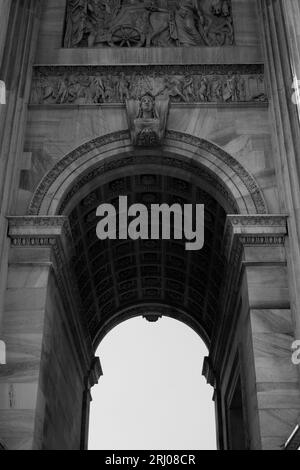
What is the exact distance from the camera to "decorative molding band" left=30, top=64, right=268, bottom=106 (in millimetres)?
21938

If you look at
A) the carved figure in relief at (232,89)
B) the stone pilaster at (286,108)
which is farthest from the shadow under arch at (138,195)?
the carved figure in relief at (232,89)

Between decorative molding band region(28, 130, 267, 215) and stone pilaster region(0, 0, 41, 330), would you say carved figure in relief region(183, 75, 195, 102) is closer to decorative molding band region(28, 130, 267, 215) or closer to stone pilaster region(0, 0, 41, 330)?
decorative molding band region(28, 130, 267, 215)

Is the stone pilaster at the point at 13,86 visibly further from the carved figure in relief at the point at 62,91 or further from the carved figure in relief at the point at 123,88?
the carved figure in relief at the point at 123,88

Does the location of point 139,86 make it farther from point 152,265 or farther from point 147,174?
point 152,265

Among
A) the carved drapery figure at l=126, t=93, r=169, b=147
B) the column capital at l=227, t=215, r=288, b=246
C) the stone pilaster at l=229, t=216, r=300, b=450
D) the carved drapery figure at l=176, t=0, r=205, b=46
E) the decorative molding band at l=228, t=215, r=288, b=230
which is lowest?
the stone pilaster at l=229, t=216, r=300, b=450

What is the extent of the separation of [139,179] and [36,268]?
19.3 ft

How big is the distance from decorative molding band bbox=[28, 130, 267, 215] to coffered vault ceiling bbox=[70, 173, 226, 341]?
3.68ft

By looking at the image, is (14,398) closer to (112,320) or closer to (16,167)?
(16,167)

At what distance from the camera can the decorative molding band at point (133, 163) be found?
19953mm

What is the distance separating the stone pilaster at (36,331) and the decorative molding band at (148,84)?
205 inches

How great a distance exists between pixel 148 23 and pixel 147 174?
20.3ft

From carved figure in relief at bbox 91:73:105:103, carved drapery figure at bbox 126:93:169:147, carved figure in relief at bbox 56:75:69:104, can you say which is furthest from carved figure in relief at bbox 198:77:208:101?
carved figure in relief at bbox 56:75:69:104
